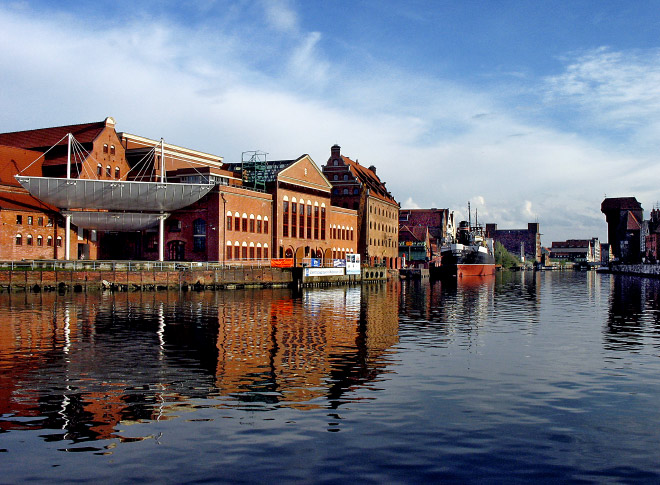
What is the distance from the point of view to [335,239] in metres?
111

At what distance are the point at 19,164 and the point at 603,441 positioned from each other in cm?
8231

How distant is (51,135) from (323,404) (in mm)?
83079

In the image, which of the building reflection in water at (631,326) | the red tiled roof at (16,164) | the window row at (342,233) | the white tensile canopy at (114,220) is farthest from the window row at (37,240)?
the building reflection in water at (631,326)

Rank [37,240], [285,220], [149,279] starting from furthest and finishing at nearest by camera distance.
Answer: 1. [285,220]
2. [37,240]
3. [149,279]

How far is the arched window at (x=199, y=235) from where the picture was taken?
81875 millimetres

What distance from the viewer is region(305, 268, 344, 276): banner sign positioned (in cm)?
8457

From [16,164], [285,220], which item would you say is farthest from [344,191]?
[16,164]

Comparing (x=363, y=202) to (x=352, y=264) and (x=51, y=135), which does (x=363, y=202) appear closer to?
(x=352, y=264)

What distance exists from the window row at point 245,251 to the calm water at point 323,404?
47.1 metres

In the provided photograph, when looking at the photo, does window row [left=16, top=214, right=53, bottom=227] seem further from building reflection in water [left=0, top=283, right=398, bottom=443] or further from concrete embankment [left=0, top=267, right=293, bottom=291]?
building reflection in water [left=0, top=283, right=398, bottom=443]

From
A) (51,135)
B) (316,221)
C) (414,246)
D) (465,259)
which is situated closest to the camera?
(51,135)

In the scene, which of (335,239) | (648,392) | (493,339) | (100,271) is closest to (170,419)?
(648,392)

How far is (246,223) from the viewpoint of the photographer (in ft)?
A: 282

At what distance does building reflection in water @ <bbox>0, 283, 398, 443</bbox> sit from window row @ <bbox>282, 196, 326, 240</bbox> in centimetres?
5140
